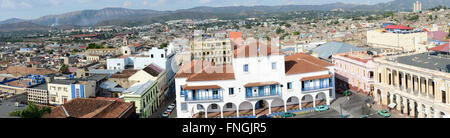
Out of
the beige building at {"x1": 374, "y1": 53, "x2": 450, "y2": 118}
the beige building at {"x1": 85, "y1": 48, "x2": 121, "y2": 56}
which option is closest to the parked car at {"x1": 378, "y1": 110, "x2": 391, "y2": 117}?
the beige building at {"x1": 374, "y1": 53, "x2": 450, "y2": 118}

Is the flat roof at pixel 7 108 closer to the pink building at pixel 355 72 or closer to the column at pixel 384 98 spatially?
the pink building at pixel 355 72

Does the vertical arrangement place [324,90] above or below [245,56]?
below

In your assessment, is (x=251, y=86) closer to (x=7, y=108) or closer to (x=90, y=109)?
(x=90, y=109)

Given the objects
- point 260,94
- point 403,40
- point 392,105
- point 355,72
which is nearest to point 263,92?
point 260,94

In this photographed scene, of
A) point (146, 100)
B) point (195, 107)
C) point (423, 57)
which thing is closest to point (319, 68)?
point (423, 57)

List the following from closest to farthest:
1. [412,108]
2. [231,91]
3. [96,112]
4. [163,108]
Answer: [412,108] → [96,112] → [231,91] → [163,108]

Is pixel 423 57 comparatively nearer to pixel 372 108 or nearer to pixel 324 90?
pixel 372 108

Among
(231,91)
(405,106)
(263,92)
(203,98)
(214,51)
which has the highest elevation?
(214,51)
